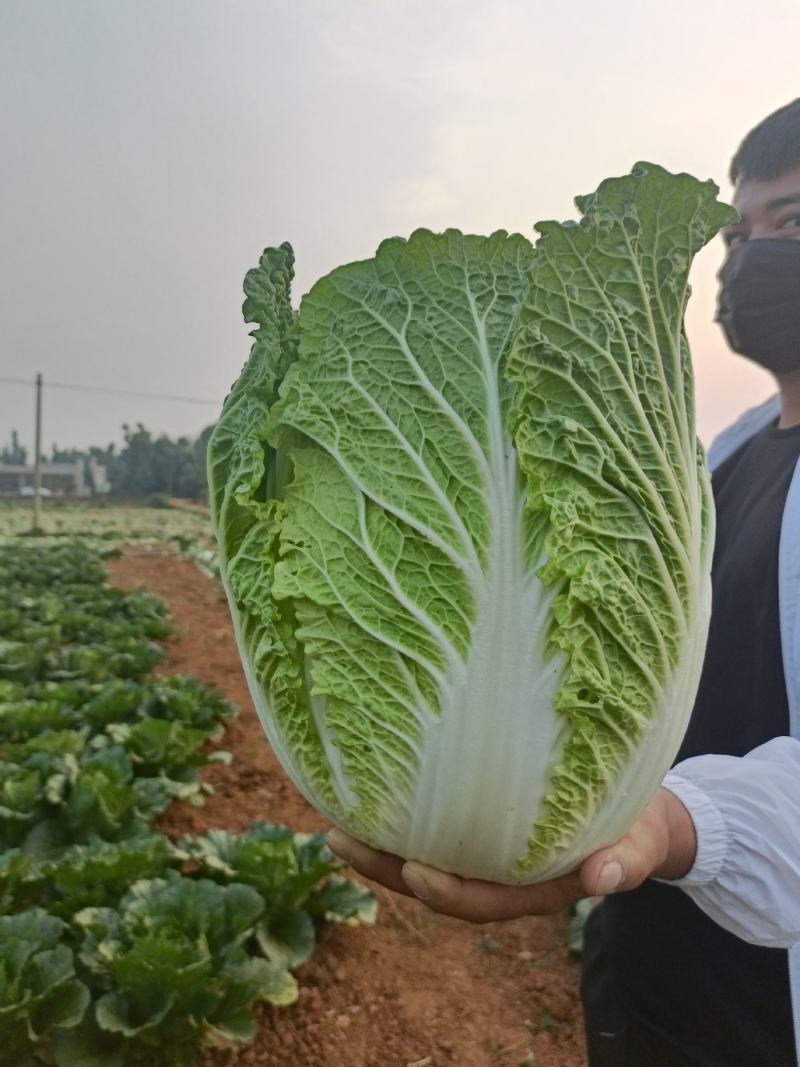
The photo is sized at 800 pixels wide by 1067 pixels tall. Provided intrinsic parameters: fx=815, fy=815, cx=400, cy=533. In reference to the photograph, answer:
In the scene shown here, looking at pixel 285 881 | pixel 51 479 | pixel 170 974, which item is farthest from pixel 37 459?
pixel 51 479

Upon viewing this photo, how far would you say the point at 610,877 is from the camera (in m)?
1.78

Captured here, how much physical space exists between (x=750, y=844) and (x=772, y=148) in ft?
6.92

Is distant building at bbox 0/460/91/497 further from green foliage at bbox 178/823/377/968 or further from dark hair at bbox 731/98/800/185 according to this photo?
dark hair at bbox 731/98/800/185

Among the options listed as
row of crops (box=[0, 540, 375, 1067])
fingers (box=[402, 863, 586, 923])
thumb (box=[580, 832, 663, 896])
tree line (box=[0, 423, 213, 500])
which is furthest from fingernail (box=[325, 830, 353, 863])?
tree line (box=[0, 423, 213, 500])

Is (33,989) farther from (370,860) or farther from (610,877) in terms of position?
(610,877)

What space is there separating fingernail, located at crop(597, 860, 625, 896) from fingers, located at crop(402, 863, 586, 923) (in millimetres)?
139

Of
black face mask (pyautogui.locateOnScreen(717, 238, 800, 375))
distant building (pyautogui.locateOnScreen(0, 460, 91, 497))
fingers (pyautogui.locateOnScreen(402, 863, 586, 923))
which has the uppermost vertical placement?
black face mask (pyautogui.locateOnScreen(717, 238, 800, 375))

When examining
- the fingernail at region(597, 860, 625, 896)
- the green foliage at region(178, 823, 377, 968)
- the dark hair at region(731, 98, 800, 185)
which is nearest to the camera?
the fingernail at region(597, 860, 625, 896)

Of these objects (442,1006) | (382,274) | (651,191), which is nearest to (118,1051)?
(442,1006)

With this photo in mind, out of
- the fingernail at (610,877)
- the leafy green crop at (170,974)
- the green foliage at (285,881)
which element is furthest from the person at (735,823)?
the green foliage at (285,881)

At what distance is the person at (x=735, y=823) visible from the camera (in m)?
2.00

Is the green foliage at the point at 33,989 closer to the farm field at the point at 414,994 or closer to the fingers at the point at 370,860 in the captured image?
the farm field at the point at 414,994

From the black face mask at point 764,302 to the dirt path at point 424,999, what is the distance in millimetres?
3382

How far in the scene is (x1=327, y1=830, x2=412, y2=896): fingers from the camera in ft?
6.40
